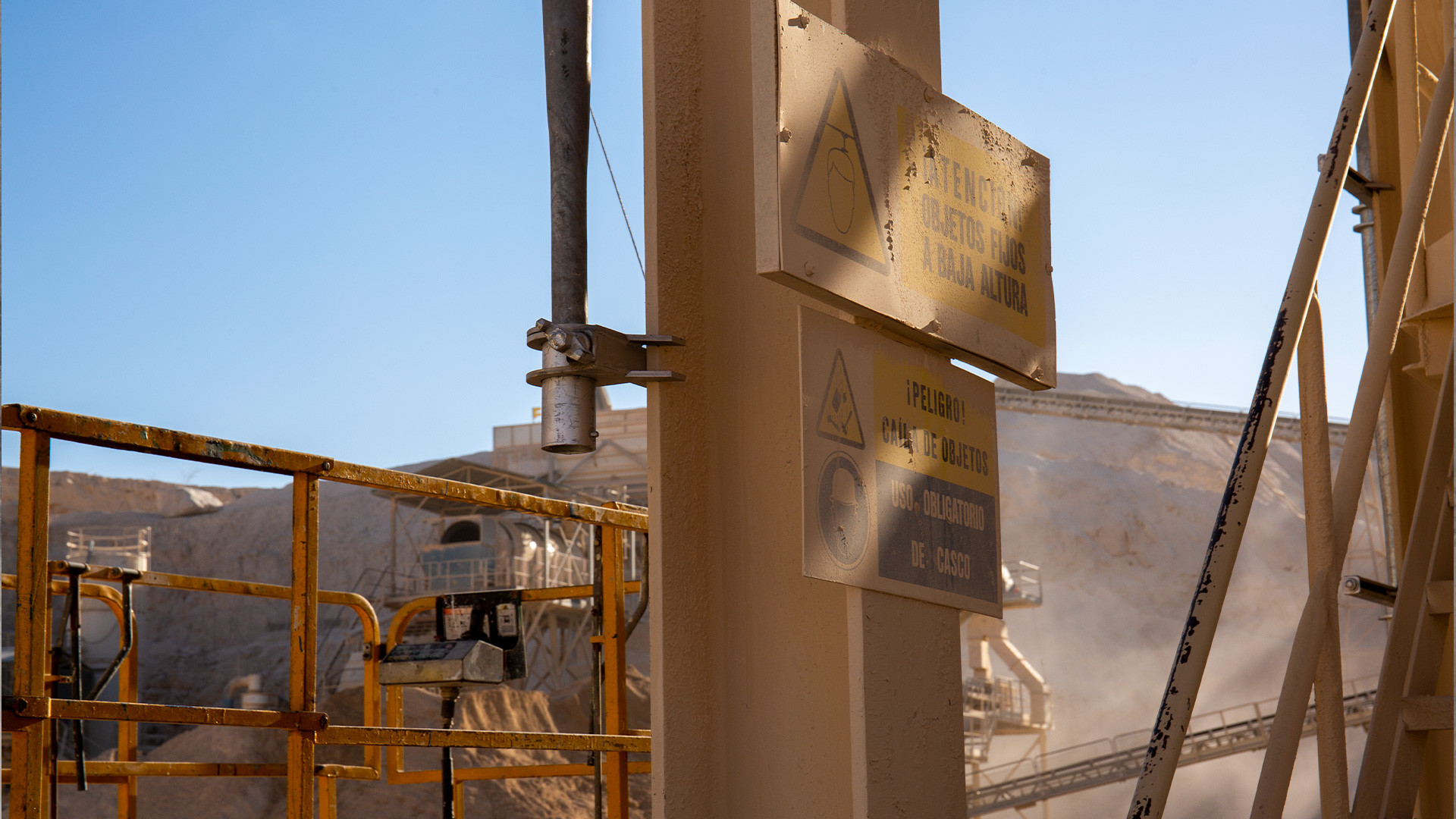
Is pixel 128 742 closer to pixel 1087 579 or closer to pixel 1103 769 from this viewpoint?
pixel 1103 769

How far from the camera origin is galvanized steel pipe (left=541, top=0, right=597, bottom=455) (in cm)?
290

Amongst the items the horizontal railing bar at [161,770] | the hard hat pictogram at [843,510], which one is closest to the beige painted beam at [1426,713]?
the hard hat pictogram at [843,510]

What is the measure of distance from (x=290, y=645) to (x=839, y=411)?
62.1 inches

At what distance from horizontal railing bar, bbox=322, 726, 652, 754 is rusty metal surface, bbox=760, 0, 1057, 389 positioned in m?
1.28

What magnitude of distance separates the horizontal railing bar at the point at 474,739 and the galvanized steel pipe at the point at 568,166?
80 centimetres

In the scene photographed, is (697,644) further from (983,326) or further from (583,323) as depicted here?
(983,326)

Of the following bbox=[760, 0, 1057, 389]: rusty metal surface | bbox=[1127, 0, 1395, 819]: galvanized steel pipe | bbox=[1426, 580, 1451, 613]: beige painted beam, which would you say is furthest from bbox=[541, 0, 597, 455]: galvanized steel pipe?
bbox=[1426, 580, 1451, 613]: beige painted beam

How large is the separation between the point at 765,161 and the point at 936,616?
1.13 metres

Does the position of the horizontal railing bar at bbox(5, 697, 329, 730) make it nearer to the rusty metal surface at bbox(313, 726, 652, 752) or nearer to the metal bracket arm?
the rusty metal surface at bbox(313, 726, 652, 752)

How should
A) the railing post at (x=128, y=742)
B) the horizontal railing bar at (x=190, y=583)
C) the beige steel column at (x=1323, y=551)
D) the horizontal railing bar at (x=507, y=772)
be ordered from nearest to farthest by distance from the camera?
the beige steel column at (x=1323, y=551) → the horizontal railing bar at (x=190, y=583) → the railing post at (x=128, y=742) → the horizontal railing bar at (x=507, y=772)

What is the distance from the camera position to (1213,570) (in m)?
2.74

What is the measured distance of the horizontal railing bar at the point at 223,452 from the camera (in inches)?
106

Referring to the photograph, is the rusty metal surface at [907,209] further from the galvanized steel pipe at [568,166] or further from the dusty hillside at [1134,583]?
the dusty hillside at [1134,583]

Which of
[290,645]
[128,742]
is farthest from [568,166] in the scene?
[128,742]
